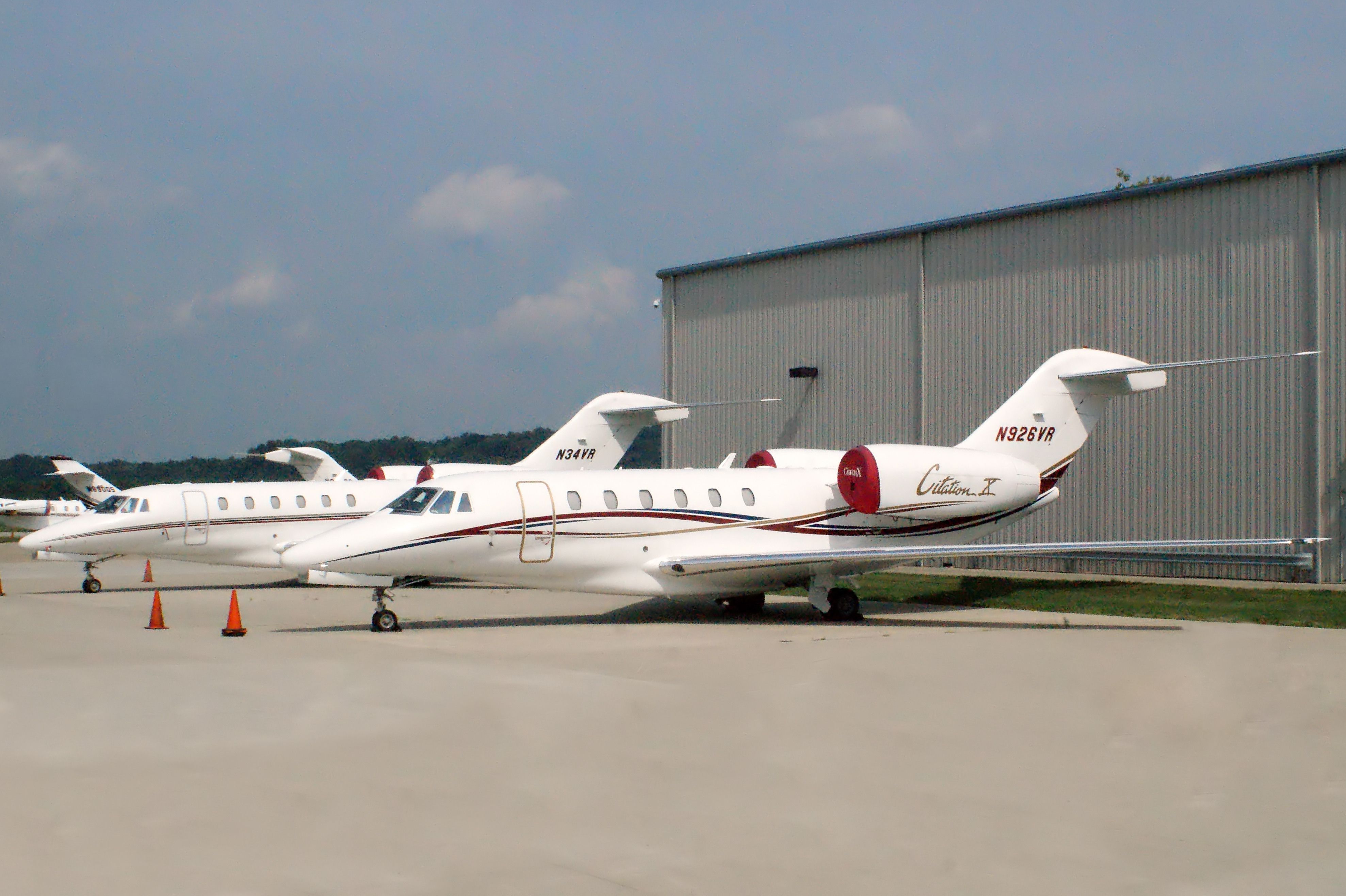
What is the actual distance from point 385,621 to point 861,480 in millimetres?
7314

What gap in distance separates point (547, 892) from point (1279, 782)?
4.64 m

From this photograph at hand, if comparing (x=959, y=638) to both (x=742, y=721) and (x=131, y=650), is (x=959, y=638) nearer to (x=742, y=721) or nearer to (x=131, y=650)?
(x=742, y=721)

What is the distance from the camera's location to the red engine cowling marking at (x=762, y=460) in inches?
854

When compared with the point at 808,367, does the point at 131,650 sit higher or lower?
lower

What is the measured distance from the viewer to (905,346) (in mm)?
29828

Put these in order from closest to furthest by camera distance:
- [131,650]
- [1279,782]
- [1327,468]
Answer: [1279,782] < [131,650] < [1327,468]

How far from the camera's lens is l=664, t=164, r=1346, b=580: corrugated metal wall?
2291 centimetres

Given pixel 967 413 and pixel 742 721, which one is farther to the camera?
pixel 967 413

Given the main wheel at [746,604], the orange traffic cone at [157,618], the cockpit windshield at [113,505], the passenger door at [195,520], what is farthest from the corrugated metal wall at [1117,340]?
the orange traffic cone at [157,618]

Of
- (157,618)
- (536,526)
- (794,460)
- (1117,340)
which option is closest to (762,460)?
(794,460)

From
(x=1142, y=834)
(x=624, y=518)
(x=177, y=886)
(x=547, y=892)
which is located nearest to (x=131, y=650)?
(x=624, y=518)

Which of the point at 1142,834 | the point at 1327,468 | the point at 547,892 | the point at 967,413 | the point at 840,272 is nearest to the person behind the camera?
the point at 547,892

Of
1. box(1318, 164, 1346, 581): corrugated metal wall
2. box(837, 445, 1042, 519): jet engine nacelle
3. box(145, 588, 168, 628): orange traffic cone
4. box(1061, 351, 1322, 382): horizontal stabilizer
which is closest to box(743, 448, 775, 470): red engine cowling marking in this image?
box(837, 445, 1042, 519): jet engine nacelle

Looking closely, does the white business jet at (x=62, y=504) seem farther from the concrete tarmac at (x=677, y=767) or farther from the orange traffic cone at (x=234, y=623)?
the concrete tarmac at (x=677, y=767)
